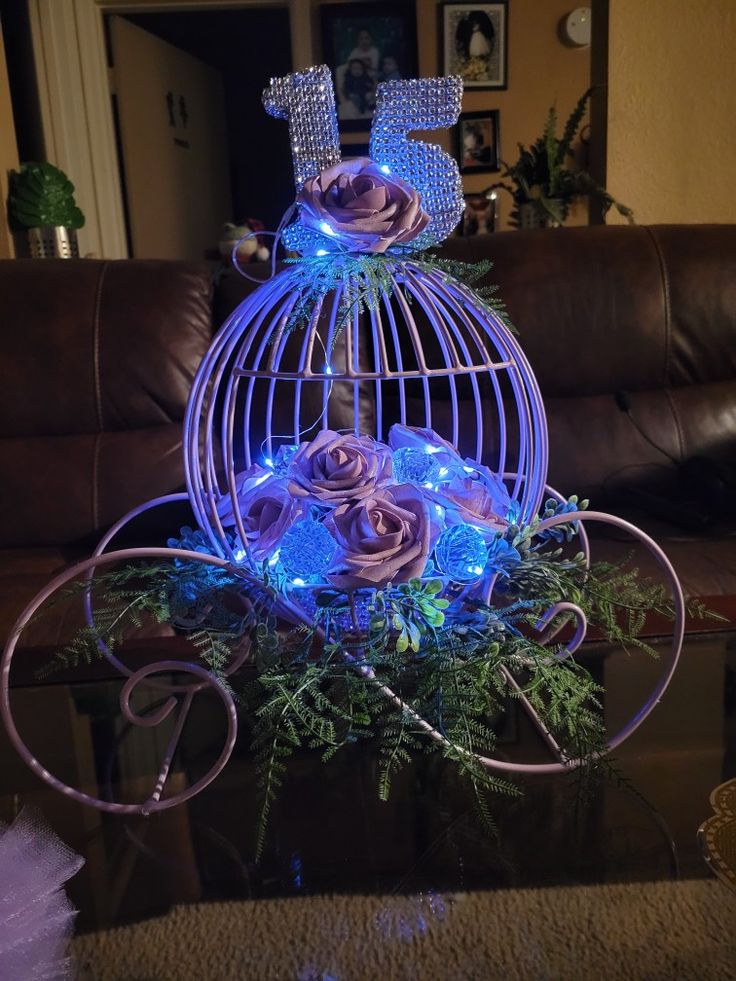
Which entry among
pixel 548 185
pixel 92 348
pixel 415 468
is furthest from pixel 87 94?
pixel 415 468

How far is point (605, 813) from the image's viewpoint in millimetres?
660

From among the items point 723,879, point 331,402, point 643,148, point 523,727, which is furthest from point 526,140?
point 723,879

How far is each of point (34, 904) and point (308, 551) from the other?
0.33 meters

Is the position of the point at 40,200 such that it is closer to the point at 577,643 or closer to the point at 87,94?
the point at 87,94

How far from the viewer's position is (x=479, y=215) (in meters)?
2.95

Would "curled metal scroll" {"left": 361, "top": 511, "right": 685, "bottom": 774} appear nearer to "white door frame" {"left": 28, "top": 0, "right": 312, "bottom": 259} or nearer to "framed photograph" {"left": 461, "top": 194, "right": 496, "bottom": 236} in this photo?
"framed photograph" {"left": 461, "top": 194, "right": 496, "bottom": 236}

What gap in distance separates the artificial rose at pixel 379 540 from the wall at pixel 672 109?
1.96 m

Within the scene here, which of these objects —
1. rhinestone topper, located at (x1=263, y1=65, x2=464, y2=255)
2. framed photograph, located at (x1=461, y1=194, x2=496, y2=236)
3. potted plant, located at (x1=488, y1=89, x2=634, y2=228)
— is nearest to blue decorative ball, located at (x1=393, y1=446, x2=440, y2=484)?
rhinestone topper, located at (x1=263, y1=65, x2=464, y2=255)

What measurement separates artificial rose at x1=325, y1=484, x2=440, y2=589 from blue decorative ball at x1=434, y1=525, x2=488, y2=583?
2 cm

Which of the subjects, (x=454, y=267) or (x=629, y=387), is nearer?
(x=454, y=267)

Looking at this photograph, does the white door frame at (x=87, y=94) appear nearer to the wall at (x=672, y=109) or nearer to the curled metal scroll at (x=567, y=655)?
the wall at (x=672, y=109)

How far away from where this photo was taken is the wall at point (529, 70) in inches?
116

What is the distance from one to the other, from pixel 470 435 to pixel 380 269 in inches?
41.3

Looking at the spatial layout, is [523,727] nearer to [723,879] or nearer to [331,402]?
[723,879]
